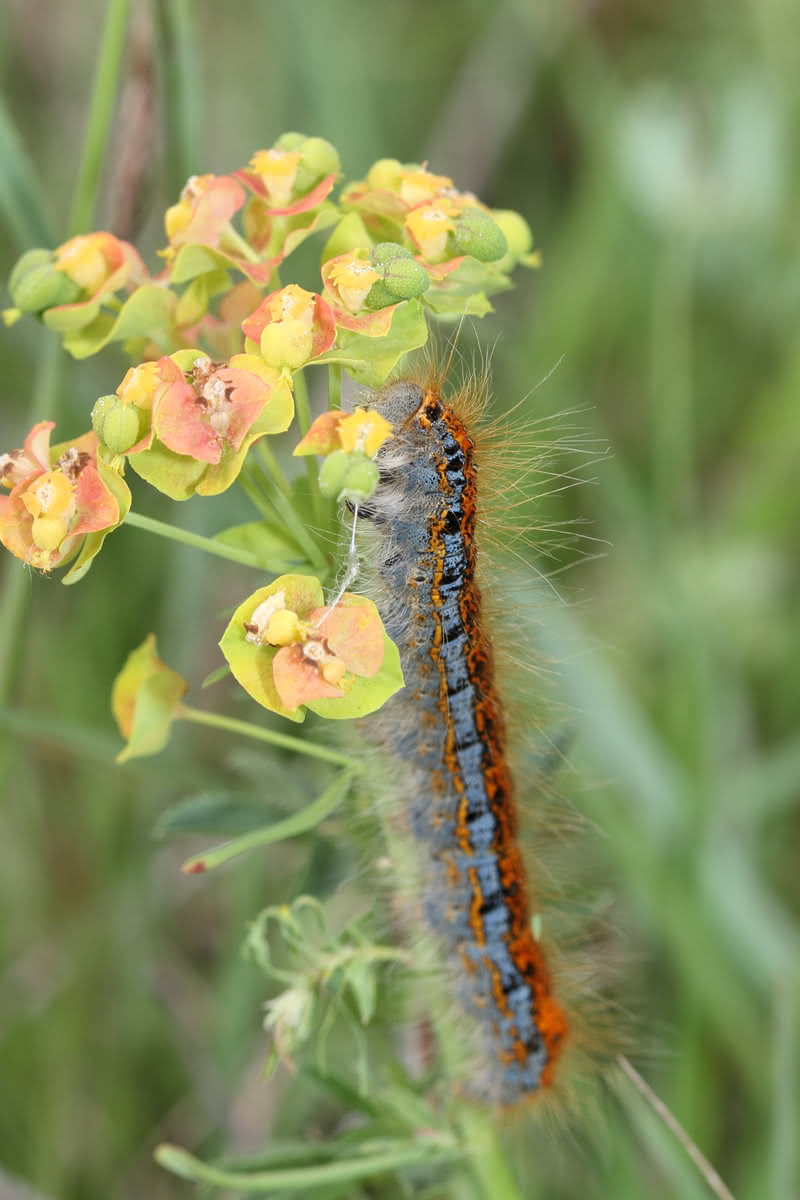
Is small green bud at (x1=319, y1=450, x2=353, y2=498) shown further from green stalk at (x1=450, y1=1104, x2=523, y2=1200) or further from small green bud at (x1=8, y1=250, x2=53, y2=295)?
green stalk at (x1=450, y1=1104, x2=523, y2=1200)

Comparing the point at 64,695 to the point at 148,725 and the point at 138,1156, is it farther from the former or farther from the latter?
the point at 148,725

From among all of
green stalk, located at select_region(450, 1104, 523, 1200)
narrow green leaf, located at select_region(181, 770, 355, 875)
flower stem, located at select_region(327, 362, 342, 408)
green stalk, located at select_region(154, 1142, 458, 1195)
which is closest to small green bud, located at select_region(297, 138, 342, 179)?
flower stem, located at select_region(327, 362, 342, 408)

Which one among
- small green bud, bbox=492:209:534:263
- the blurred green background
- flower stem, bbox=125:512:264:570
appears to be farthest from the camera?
the blurred green background

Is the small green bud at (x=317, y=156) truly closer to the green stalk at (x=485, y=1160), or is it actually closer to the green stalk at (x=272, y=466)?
the green stalk at (x=272, y=466)

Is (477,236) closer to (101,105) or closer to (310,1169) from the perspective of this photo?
(101,105)

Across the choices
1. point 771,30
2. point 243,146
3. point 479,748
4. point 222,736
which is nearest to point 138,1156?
point 222,736

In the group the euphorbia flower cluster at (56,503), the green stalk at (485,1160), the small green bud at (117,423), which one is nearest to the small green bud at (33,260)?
the euphorbia flower cluster at (56,503)

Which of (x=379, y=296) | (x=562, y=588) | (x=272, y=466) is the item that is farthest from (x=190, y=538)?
(x=562, y=588)
